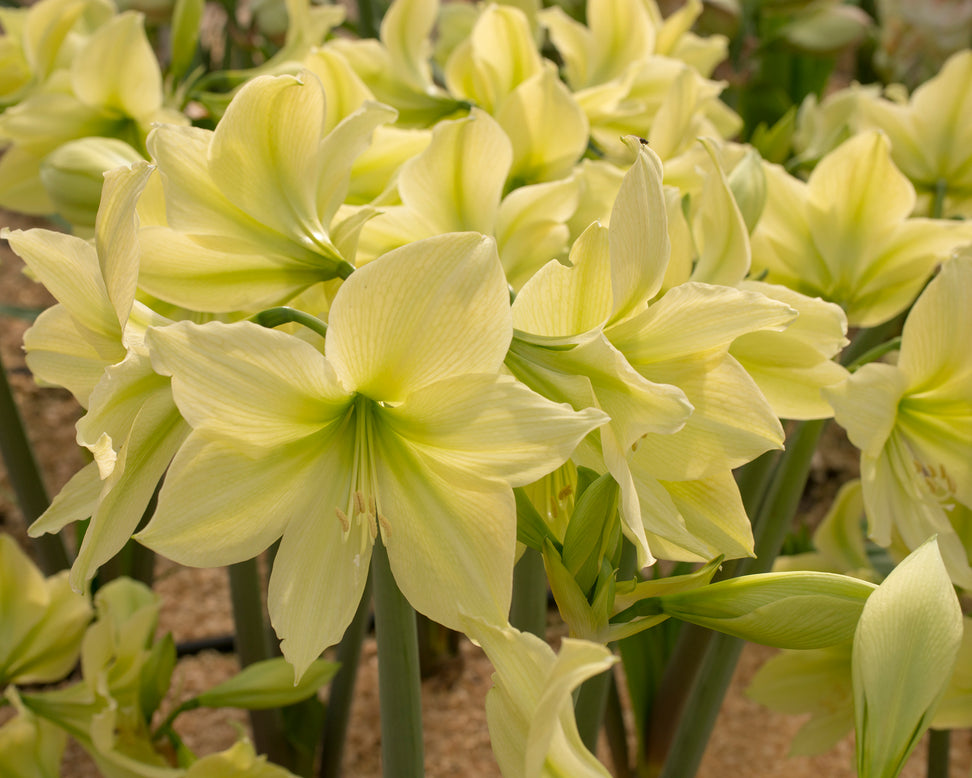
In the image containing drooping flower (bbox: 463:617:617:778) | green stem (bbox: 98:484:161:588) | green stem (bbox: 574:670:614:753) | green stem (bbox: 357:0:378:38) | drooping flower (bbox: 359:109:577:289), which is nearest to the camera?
drooping flower (bbox: 463:617:617:778)

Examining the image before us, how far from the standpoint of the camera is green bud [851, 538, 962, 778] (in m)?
0.34

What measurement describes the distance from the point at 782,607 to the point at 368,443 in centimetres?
18

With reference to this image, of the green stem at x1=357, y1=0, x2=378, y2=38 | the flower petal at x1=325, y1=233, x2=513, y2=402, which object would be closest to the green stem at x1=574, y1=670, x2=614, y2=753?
the flower petal at x1=325, y1=233, x2=513, y2=402

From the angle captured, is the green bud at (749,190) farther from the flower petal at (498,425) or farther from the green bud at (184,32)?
the green bud at (184,32)

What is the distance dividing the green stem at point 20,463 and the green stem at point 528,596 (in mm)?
518

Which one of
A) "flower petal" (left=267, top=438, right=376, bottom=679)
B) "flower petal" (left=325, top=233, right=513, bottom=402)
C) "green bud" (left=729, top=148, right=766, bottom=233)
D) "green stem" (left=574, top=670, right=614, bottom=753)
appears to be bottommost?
"green stem" (left=574, top=670, right=614, bottom=753)

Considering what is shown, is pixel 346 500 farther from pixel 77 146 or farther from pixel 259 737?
pixel 259 737

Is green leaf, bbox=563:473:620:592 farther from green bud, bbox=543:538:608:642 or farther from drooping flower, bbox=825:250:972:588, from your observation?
drooping flower, bbox=825:250:972:588

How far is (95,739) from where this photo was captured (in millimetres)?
667

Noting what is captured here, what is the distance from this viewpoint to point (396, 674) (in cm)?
48

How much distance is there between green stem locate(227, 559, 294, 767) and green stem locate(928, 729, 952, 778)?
54cm

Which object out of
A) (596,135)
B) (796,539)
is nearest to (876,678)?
(596,135)

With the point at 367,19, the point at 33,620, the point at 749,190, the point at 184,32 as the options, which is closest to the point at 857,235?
the point at 749,190

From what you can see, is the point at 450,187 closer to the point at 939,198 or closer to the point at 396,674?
the point at 396,674
